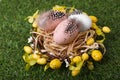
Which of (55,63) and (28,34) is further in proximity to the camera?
(28,34)

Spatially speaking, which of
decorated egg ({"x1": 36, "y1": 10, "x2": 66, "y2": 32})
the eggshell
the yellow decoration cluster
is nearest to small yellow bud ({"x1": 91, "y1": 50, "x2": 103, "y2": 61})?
the yellow decoration cluster

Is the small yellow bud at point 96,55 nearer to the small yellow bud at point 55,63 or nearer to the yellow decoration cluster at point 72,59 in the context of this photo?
the yellow decoration cluster at point 72,59

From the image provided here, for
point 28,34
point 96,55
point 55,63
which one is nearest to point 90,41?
point 96,55

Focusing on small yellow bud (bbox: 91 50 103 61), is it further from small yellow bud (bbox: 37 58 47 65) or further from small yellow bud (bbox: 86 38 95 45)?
small yellow bud (bbox: 37 58 47 65)

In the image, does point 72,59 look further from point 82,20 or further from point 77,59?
point 82,20

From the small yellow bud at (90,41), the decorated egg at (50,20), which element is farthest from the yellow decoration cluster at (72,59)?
the decorated egg at (50,20)
